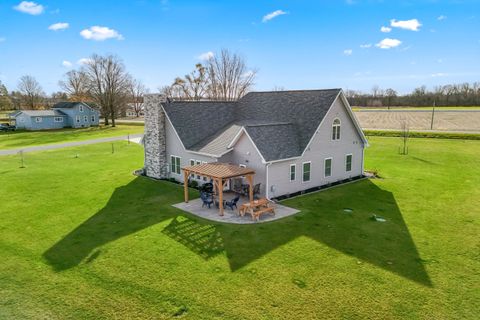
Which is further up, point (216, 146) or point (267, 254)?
point (216, 146)

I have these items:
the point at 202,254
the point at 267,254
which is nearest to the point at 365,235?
the point at 267,254

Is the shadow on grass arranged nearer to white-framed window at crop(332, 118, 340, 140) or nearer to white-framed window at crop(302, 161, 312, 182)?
white-framed window at crop(302, 161, 312, 182)

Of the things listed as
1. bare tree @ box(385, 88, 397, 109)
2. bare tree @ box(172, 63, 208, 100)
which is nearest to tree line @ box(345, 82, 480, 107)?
bare tree @ box(385, 88, 397, 109)

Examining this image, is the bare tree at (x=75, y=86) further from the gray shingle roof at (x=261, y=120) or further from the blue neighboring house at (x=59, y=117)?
the gray shingle roof at (x=261, y=120)

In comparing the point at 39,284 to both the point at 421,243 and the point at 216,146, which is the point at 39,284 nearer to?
the point at 216,146

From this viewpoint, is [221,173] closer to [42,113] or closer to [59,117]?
[42,113]

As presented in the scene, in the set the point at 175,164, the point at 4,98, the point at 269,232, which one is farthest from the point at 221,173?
the point at 4,98

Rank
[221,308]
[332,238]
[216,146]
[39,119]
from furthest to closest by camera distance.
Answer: [39,119], [216,146], [332,238], [221,308]
